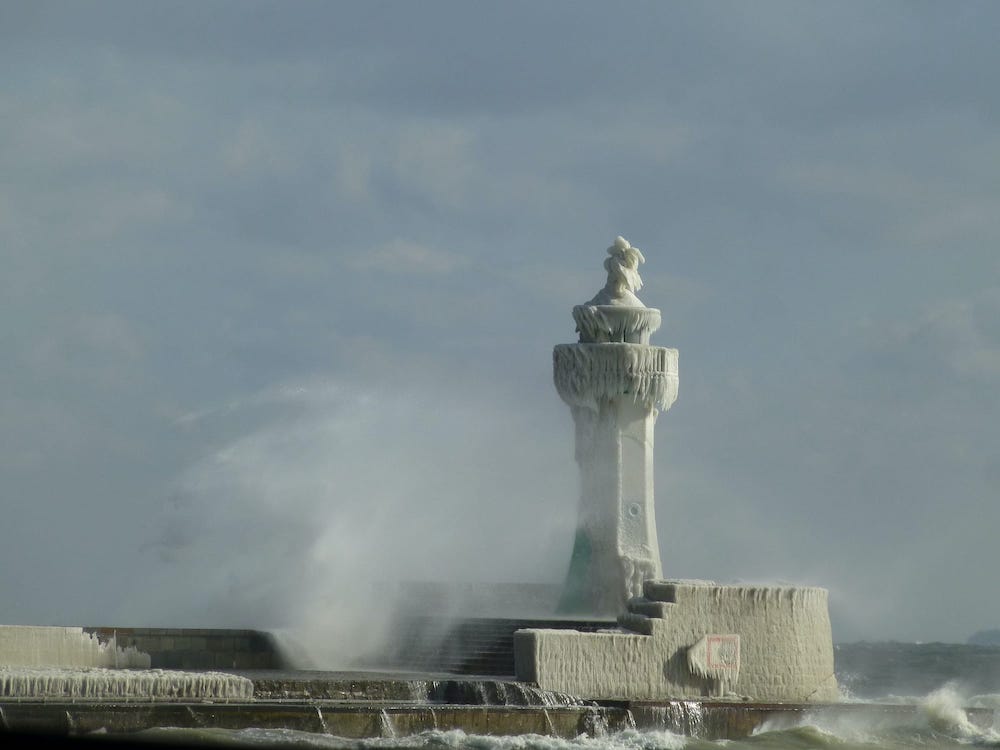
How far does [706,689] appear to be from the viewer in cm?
2522

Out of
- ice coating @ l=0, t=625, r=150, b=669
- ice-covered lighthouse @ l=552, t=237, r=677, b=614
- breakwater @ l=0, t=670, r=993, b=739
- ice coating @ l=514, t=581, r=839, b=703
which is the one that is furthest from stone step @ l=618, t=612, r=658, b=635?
ice coating @ l=0, t=625, r=150, b=669

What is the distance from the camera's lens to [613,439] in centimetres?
2997

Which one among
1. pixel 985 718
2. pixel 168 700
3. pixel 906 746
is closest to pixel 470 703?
pixel 168 700

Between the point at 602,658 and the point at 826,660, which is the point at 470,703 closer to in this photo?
the point at 602,658

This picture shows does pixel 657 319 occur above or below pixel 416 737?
above

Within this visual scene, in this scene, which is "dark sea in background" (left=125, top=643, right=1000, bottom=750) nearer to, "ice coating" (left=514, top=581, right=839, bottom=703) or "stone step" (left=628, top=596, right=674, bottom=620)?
"ice coating" (left=514, top=581, right=839, bottom=703)

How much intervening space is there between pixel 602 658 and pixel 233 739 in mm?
6469

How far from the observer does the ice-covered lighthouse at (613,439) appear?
29703 millimetres

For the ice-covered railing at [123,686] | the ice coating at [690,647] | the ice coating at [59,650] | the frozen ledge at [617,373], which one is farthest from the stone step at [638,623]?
the ice coating at [59,650]

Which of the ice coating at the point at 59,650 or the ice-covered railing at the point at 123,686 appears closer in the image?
the ice-covered railing at the point at 123,686

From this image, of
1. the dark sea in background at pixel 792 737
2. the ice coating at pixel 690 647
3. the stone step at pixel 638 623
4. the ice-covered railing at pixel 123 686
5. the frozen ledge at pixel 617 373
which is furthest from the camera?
the frozen ledge at pixel 617 373

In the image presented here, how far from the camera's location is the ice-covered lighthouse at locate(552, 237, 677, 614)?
29.7 m

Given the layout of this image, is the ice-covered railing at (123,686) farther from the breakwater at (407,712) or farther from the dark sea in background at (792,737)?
the dark sea in background at (792,737)

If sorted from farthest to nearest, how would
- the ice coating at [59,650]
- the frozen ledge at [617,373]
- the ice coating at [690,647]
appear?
the frozen ledge at [617,373] → the ice coating at [59,650] → the ice coating at [690,647]
